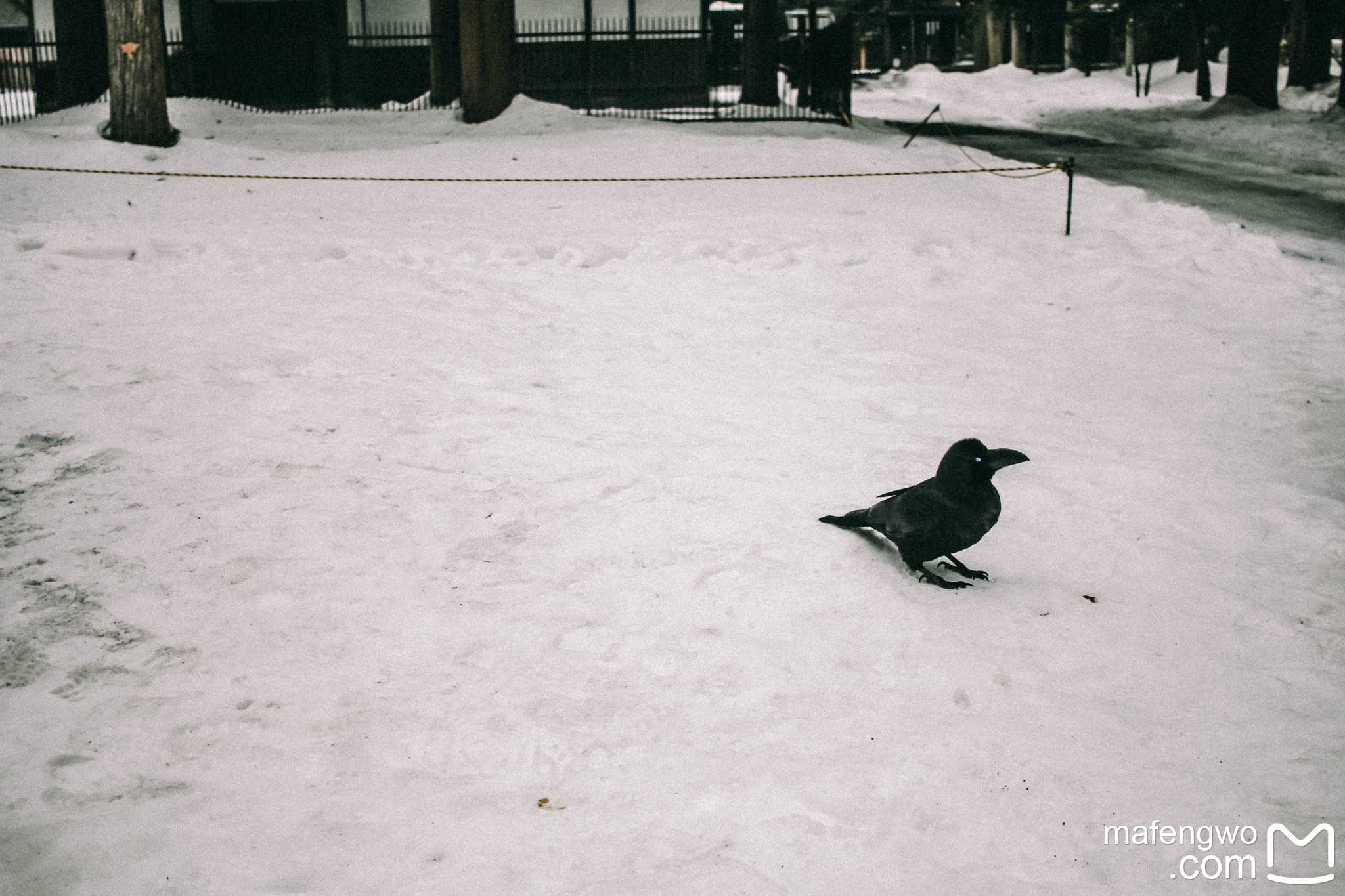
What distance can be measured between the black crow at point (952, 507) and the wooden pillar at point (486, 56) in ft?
43.0

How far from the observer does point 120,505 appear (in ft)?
15.9

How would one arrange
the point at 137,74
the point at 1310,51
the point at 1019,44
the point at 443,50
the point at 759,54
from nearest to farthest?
1. the point at 137,74
2. the point at 759,54
3. the point at 443,50
4. the point at 1310,51
5. the point at 1019,44

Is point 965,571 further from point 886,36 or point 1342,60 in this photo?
point 886,36

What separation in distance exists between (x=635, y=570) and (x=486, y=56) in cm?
1357

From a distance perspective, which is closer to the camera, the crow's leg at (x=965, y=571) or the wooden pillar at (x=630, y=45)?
the crow's leg at (x=965, y=571)

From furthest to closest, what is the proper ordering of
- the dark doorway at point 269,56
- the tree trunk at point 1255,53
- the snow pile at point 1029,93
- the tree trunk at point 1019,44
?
1. the tree trunk at point 1019,44
2. the snow pile at point 1029,93
3. the dark doorway at point 269,56
4. the tree trunk at point 1255,53

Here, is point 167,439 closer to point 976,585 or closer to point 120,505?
point 120,505

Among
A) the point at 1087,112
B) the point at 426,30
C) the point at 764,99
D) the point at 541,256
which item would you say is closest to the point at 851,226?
the point at 541,256

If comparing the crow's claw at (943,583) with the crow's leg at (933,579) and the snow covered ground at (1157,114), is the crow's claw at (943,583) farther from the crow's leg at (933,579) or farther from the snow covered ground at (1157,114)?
the snow covered ground at (1157,114)

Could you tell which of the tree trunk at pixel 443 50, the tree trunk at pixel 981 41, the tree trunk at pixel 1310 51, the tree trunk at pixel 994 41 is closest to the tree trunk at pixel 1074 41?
the tree trunk at pixel 994 41

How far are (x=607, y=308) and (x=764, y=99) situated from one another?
12872 millimetres

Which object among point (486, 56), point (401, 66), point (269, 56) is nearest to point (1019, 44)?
point (401, 66)

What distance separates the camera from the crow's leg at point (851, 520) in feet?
16.1

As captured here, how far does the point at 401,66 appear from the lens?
2295 centimetres
